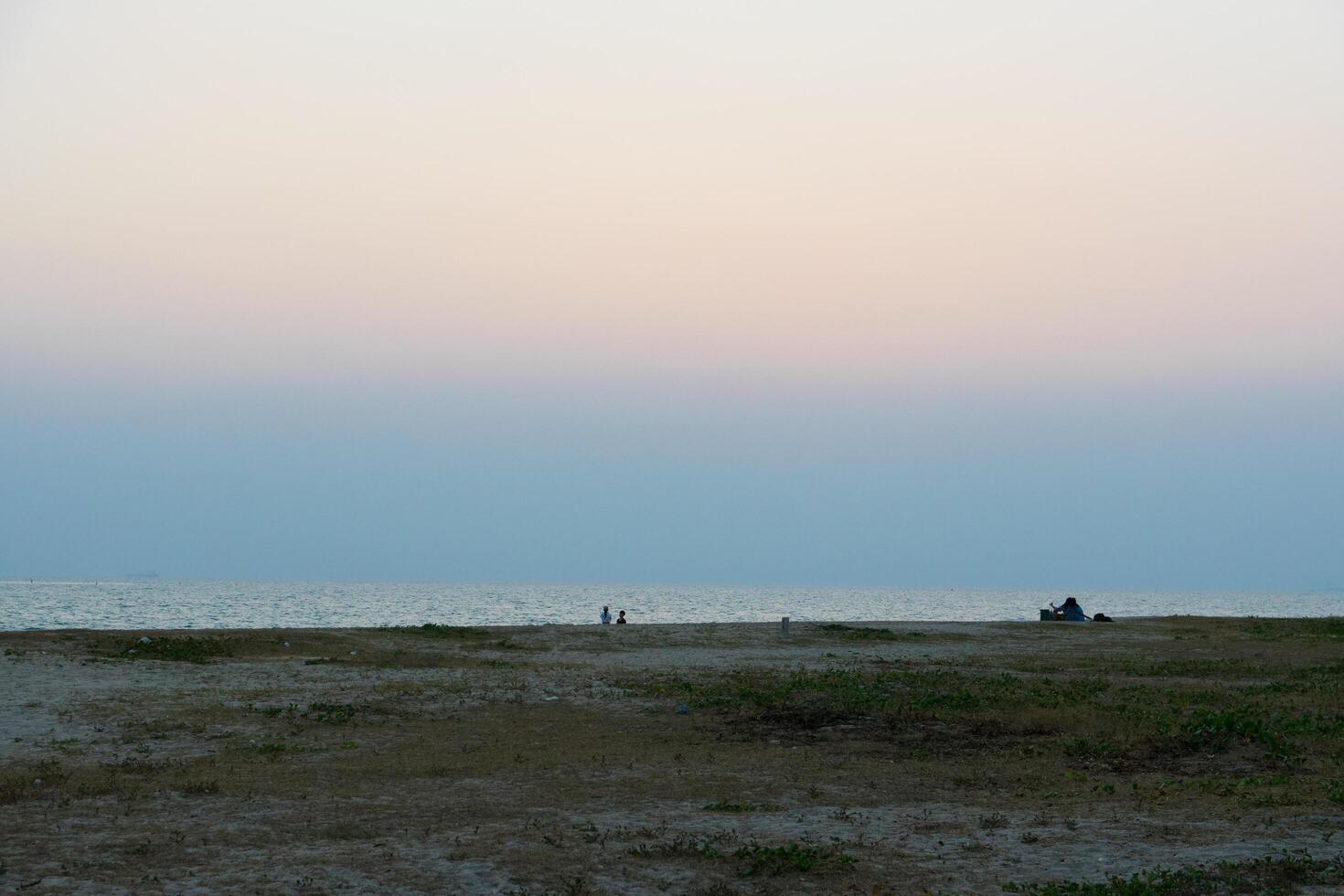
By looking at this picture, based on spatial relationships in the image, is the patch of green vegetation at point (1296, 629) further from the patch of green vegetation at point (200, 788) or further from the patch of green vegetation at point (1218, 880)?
the patch of green vegetation at point (200, 788)

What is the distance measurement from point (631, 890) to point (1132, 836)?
6.33 meters

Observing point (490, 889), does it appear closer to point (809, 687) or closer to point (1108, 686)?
point (809, 687)

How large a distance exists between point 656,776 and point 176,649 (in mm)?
23130

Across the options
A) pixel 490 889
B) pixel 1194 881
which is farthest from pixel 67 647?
pixel 1194 881

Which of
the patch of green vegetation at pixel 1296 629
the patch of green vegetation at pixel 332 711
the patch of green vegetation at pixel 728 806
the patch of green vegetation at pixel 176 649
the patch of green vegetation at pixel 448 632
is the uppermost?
the patch of green vegetation at pixel 1296 629

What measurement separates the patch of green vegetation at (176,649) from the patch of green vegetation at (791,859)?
86.1 feet

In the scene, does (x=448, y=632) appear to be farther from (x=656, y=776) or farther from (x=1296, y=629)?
(x=1296, y=629)

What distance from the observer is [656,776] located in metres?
16.9

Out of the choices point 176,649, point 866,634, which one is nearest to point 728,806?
point 176,649

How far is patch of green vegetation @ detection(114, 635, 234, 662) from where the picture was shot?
108 ft

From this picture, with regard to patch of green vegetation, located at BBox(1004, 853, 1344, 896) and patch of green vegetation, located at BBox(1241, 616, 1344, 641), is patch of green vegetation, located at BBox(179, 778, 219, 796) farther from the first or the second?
patch of green vegetation, located at BBox(1241, 616, 1344, 641)

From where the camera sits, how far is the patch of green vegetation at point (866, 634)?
153 feet

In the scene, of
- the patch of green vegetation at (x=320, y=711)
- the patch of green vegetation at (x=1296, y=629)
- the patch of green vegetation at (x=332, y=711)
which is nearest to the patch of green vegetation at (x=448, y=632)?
the patch of green vegetation at (x=332, y=711)

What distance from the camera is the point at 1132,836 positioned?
12.9 m
